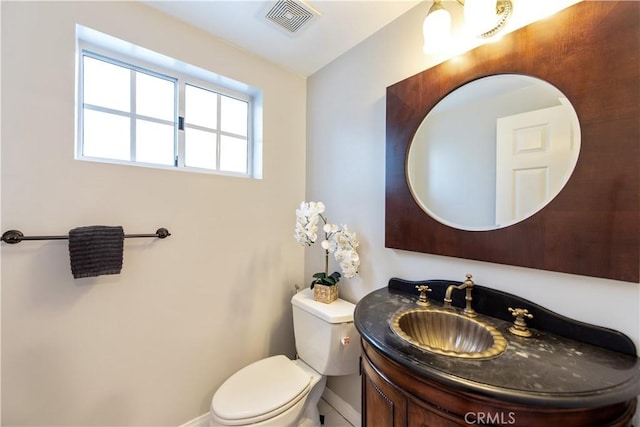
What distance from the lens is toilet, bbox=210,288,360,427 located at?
43.3 inches

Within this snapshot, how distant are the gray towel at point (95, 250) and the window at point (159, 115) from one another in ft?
1.30

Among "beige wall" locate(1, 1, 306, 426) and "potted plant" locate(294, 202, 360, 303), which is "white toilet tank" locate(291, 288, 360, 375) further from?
"beige wall" locate(1, 1, 306, 426)

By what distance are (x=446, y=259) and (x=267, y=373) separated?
1071 millimetres

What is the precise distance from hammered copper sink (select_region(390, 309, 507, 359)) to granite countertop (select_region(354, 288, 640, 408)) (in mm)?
62

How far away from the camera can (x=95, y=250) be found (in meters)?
1.06

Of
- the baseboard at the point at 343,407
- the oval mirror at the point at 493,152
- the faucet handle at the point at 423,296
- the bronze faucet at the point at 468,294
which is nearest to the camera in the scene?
the oval mirror at the point at 493,152

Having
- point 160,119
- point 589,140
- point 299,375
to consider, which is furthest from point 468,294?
point 160,119

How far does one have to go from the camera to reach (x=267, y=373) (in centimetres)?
133

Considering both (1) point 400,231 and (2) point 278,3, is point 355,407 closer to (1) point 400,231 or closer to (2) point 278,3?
(1) point 400,231

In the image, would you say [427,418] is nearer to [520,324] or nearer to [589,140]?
[520,324]

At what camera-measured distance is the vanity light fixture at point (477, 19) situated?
87cm

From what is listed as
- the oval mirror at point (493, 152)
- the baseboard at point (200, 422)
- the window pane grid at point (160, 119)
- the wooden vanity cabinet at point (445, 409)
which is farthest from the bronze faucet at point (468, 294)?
the baseboard at point (200, 422)

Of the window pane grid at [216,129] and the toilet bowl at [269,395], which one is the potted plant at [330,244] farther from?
the window pane grid at [216,129]

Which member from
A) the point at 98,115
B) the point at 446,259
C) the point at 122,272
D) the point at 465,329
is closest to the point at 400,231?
the point at 446,259
